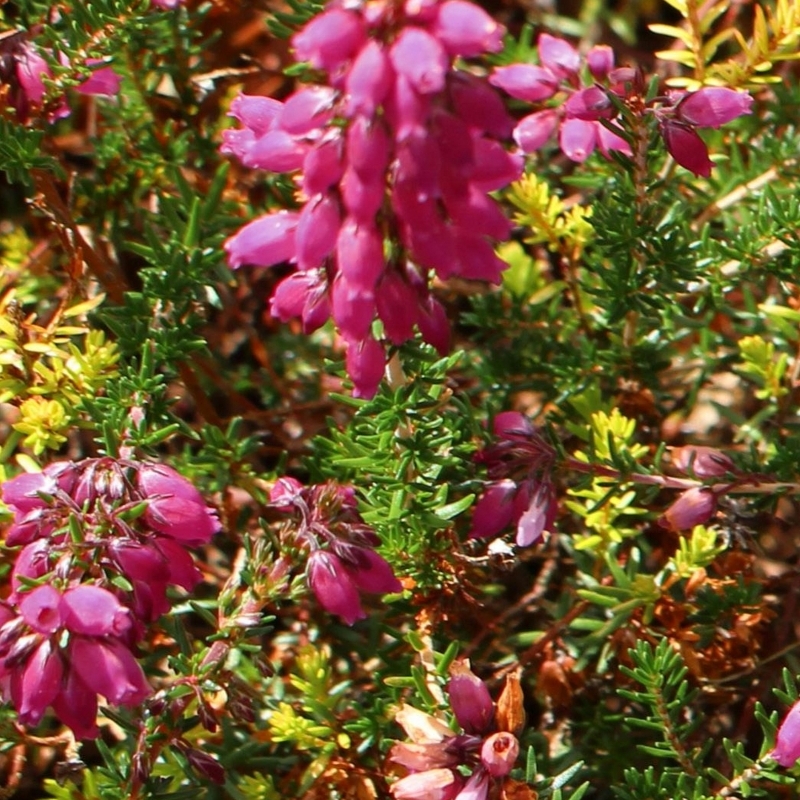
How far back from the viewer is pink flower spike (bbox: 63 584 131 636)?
2340mm

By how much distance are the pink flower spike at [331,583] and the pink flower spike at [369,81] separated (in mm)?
1112

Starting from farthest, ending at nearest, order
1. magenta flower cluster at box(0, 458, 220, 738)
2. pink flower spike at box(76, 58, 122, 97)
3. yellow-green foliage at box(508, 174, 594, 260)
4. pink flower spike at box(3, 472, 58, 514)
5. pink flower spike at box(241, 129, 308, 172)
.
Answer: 1. yellow-green foliage at box(508, 174, 594, 260)
2. pink flower spike at box(76, 58, 122, 97)
3. pink flower spike at box(3, 472, 58, 514)
4. magenta flower cluster at box(0, 458, 220, 738)
5. pink flower spike at box(241, 129, 308, 172)

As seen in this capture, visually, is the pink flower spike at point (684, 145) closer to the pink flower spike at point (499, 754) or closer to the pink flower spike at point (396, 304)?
the pink flower spike at point (396, 304)

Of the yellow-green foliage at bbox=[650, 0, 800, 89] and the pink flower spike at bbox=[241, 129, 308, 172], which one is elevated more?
the pink flower spike at bbox=[241, 129, 308, 172]

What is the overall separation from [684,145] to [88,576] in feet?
5.64

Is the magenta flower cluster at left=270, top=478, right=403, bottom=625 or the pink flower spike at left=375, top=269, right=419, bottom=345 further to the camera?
the magenta flower cluster at left=270, top=478, right=403, bottom=625

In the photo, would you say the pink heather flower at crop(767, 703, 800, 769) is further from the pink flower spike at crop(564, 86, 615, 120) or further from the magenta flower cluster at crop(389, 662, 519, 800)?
the pink flower spike at crop(564, 86, 615, 120)

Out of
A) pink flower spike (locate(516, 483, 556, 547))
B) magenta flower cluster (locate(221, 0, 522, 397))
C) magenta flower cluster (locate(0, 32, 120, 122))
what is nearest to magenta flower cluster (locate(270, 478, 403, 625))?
pink flower spike (locate(516, 483, 556, 547))

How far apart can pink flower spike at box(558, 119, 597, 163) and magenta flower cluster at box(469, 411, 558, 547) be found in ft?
2.32

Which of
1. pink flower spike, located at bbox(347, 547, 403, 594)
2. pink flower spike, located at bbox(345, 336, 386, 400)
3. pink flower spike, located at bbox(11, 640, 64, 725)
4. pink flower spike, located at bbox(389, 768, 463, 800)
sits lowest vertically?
pink flower spike, located at bbox(389, 768, 463, 800)

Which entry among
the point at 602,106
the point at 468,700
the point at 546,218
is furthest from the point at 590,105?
the point at 468,700

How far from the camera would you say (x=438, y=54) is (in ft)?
6.35

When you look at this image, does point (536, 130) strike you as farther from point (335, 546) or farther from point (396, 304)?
point (335, 546)

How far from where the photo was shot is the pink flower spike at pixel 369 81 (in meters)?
1.95
